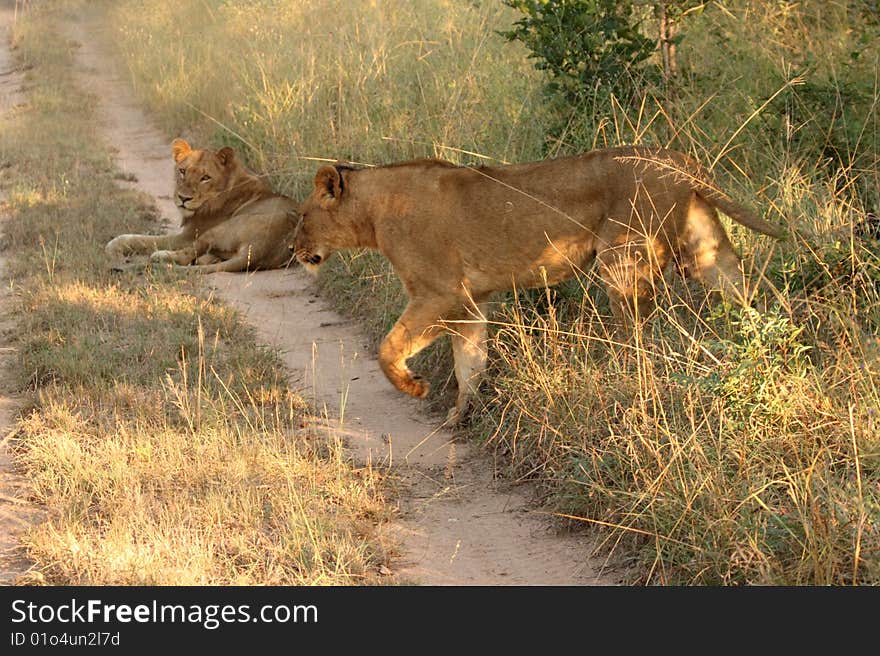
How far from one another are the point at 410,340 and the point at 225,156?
4505 mm

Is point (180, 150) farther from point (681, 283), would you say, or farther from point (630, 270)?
point (630, 270)

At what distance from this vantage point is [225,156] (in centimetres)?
1002

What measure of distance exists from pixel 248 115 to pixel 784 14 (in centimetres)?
532

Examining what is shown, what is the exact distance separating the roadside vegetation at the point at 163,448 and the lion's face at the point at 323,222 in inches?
28.4

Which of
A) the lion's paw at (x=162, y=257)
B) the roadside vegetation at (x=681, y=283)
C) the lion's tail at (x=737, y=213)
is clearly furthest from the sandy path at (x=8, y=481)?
the lion's tail at (x=737, y=213)

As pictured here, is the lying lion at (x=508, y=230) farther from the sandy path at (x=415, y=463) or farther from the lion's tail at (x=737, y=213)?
the sandy path at (x=415, y=463)

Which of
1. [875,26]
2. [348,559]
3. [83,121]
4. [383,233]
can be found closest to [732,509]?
[348,559]

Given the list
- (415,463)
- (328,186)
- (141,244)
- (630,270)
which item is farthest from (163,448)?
(141,244)

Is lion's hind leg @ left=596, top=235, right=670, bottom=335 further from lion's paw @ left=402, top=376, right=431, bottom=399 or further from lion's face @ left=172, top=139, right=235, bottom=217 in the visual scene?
lion's face @ left=172, top=139, right=235, bottom=217

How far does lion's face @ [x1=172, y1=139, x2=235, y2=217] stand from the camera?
391 inches

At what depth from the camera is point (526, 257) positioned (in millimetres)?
Answer: 6074

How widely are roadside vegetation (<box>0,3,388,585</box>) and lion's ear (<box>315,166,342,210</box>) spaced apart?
989mm

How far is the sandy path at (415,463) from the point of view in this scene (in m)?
4.73

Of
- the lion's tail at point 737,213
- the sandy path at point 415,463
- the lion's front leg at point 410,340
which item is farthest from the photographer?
the lion's front leg at point 410,340
